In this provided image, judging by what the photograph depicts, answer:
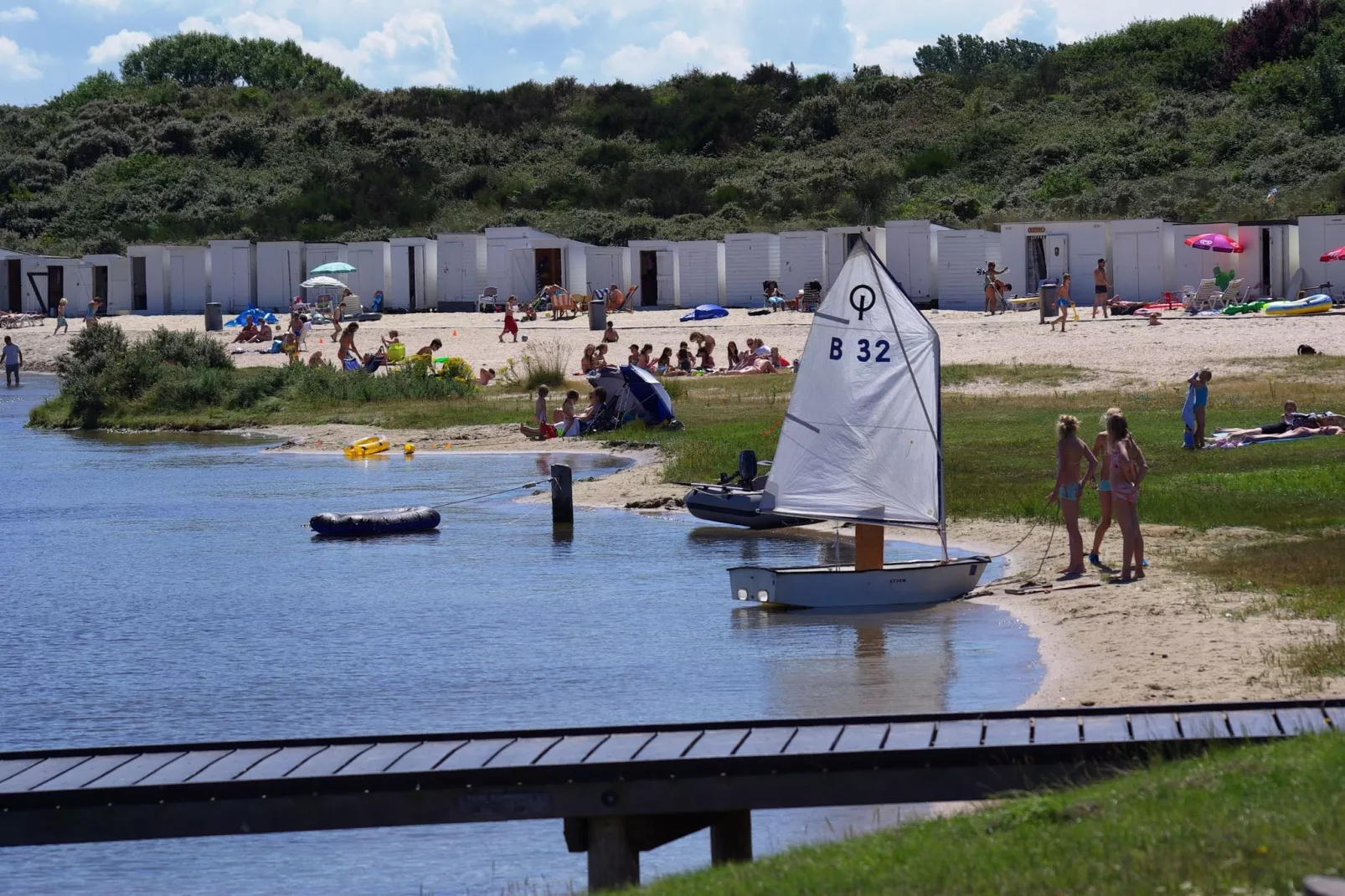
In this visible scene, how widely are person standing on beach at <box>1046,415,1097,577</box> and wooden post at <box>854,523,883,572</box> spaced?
73.1 inches

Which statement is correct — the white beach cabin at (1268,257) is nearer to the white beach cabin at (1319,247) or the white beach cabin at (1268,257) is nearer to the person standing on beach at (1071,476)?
the white beach cabin at (1319,247)

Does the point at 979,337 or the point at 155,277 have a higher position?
the point at 155,277

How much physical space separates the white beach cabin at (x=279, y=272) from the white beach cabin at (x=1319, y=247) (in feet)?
108

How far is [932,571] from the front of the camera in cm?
1650

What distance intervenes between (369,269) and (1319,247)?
3078 centimetres

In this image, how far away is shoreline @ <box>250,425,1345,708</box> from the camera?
1211 centimetres

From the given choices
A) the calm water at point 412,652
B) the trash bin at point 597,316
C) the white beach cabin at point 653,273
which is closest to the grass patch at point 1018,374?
the calm water at point 412,652

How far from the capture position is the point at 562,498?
2288cm

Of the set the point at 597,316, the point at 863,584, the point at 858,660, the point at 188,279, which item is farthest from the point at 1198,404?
the point at 188,279

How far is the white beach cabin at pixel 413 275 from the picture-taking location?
57000 millimetres

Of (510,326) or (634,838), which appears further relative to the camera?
(510,326)

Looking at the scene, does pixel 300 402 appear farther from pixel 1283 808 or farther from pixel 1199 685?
pixel 1283 808

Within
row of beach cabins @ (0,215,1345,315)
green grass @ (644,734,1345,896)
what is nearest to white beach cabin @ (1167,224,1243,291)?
row of beach cabins @ (0,215,1345,315)

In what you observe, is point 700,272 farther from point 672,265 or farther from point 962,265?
point 962,265
